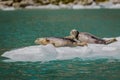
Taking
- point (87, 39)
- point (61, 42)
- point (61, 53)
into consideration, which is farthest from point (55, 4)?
point (61, 53)

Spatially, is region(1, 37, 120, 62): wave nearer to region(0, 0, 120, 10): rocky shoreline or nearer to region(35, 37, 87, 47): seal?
region(35, 37, 87, 47): seal

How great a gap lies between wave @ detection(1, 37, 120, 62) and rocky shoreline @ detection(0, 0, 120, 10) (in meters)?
128

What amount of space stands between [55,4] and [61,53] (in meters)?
138

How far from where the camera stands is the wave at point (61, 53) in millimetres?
33812

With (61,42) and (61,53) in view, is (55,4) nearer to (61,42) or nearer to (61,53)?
(61,42)

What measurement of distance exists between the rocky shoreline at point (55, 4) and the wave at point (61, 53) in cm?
12778

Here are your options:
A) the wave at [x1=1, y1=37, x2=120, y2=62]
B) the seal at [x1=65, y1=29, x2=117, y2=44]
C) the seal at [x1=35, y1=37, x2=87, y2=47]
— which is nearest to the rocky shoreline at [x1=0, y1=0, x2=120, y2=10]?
the seal at [x1=65, y1=29, x2=117, y2=44]

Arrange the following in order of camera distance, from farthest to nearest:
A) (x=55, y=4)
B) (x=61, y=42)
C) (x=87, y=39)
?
(x=55, y=4) → (x=87, y=39) → (x=61, y=42)

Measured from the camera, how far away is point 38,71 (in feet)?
99.2

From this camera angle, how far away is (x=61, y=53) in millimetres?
34344

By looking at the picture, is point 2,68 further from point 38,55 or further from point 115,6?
point 115,6

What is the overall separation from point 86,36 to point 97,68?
897cm

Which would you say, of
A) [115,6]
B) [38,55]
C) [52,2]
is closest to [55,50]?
[38,55]

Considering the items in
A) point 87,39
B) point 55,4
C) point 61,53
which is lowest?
point 55,4
